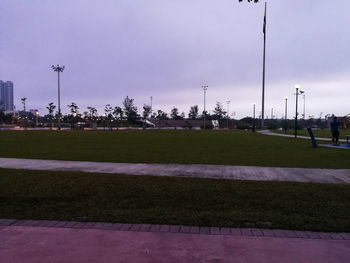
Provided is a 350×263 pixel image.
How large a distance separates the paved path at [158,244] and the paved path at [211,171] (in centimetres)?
385

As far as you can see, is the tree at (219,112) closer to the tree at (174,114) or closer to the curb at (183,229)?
the tree at (174,114)

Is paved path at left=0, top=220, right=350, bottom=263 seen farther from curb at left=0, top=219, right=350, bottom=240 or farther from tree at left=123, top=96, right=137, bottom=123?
tree at left=123, top=96, right=137, bottom=123

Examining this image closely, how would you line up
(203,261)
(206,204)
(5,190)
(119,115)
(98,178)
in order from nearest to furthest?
(203,261)
(206,204)
(5,190)
(98,178)
(119,115)

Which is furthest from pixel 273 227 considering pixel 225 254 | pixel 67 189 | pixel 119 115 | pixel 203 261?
pixel 119 115

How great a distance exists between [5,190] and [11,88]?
220 meters

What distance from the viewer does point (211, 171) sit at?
8766mm

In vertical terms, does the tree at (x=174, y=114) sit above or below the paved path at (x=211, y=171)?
above

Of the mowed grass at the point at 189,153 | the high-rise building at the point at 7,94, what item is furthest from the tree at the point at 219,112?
the high-rise building at the point at 7,94

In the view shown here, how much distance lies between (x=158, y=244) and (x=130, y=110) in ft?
305

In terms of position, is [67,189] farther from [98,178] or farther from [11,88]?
[11,88]

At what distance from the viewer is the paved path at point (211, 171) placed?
7.77 m

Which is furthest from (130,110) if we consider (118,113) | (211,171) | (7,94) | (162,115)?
(7,94)

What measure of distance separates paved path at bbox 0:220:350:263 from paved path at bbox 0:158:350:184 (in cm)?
385

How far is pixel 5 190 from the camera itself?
6320mm
